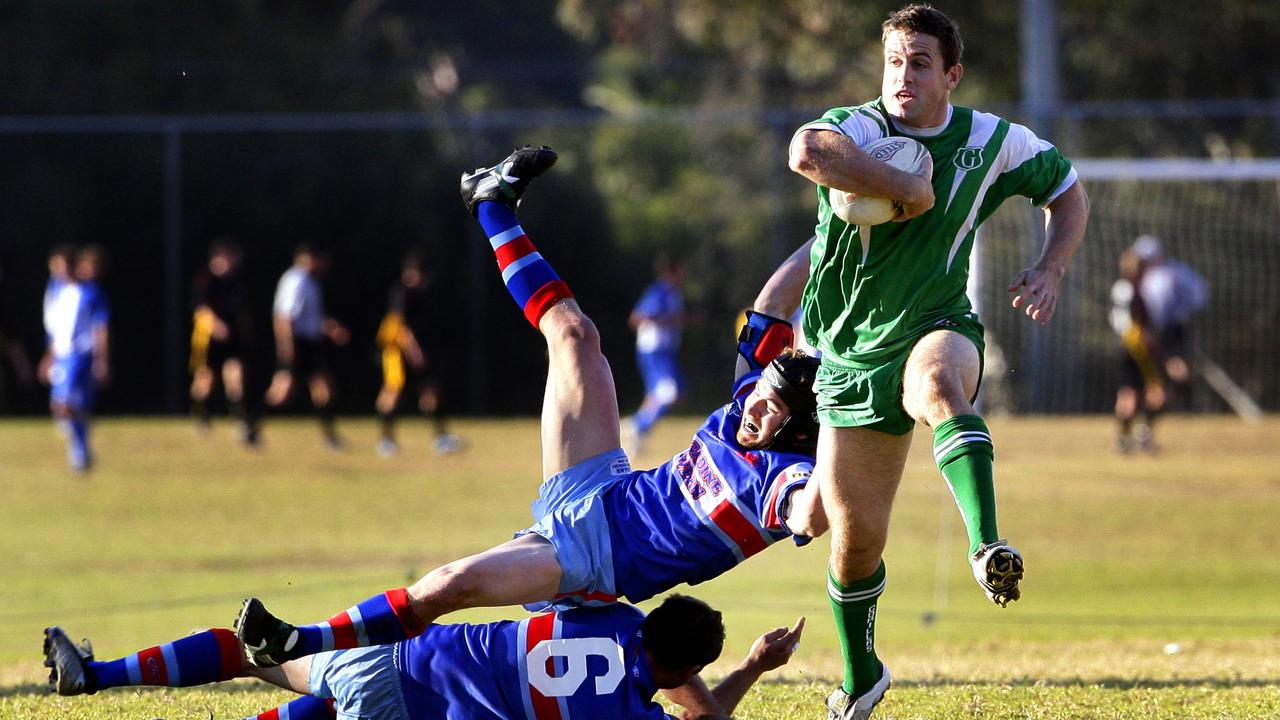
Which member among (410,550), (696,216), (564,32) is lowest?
(410,550)

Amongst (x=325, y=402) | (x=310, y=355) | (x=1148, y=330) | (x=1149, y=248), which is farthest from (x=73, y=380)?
(x=1149, y=248)

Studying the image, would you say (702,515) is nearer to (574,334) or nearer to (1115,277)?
(574,334)

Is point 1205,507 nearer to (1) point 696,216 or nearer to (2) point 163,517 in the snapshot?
(1) point 696,216

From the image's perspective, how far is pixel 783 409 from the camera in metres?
5.54

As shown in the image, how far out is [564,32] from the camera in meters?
42.3

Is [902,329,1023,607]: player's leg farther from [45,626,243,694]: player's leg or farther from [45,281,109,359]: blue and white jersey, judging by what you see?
[45,281,109,359]: blue and white jersey

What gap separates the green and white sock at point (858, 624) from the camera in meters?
5.72

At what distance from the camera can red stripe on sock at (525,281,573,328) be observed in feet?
21.2

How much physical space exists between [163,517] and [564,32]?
27982 mm

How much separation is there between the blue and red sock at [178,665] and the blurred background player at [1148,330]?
1506 cm

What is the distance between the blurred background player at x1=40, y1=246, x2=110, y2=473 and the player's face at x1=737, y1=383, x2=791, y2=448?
44.5ft

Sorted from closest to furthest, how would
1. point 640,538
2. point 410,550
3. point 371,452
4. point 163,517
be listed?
point 640,538, point 410,550, point 163,517, point 371,452

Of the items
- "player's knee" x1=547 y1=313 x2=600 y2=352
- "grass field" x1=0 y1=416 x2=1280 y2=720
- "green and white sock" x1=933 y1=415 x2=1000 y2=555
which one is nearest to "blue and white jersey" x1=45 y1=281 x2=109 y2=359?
"grass field" x1=0 y1=416 x2=1280 y2=720

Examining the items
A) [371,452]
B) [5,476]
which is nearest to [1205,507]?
[371,452]
